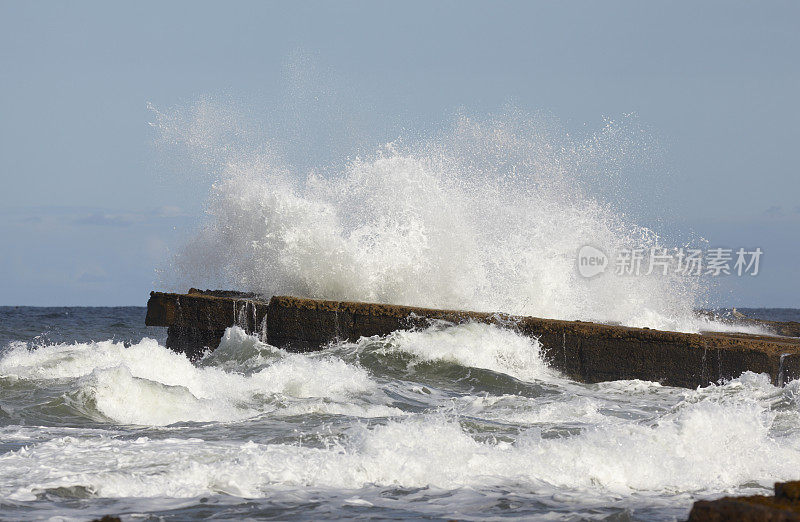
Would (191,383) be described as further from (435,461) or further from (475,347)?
(435,461)

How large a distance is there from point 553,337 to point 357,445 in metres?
4.17

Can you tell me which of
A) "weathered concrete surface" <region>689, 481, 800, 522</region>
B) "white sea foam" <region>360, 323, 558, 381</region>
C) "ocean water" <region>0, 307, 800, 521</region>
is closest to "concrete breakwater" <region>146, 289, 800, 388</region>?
"white sea foam" <region>360, 323, 558, 381</region>

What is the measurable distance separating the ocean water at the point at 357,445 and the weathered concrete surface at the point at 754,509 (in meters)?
1.14

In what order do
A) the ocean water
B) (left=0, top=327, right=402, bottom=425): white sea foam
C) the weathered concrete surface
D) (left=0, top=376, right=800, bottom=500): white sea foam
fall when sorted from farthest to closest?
(left=0, top=327, right=402, bottom=425): white sea foam < (left=0, top=376, right=800, bottom=500): white sea foam < the ocean water < the weathered concrete surface

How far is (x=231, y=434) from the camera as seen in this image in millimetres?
5023

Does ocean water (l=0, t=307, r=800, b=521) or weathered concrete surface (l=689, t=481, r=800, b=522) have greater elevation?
weathered concrete surface (l=689, t=481, r=800, b=522)

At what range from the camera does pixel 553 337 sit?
820cm

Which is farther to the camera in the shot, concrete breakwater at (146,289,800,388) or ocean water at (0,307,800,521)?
concrete breakwater at (146,289,800,388)

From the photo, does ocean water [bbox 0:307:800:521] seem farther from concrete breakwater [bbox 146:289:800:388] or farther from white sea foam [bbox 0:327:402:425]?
concrete breakwater [bbox 146:289:800:388]

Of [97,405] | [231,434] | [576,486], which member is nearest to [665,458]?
[576,486]

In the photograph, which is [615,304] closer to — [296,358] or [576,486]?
[296,358]

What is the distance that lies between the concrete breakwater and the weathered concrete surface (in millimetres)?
5455

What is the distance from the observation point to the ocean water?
365 cm

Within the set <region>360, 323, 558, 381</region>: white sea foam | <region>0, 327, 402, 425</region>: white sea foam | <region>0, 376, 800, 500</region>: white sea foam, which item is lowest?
<region>0, 376, 800, 500</region>: white sea foam
